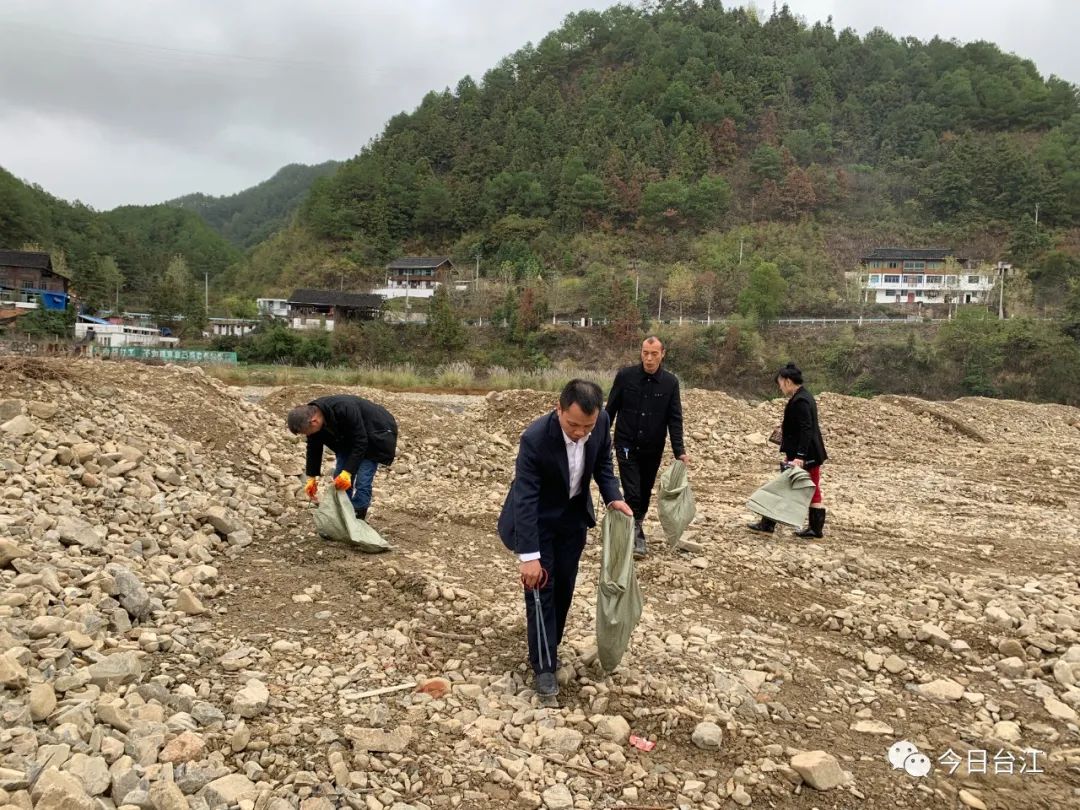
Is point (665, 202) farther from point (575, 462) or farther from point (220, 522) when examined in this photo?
point (575, 462)

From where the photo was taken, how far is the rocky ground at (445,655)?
8.24ft

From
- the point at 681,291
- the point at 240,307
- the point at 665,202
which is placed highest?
the point at 665,202

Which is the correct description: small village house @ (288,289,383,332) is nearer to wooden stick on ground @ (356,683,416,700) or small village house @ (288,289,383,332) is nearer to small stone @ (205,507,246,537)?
small stone @ (205,507,246,537)

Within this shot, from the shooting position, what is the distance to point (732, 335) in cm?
3903

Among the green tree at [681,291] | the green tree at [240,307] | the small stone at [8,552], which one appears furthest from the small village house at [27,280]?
the small stone at [8,552]

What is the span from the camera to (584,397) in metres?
2.75

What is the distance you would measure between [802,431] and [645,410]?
1.54 metres

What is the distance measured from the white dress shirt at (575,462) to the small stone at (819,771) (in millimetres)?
1320

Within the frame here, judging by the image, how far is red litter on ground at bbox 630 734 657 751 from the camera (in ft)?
9.28

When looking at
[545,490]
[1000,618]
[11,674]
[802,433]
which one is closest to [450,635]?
[545,490]

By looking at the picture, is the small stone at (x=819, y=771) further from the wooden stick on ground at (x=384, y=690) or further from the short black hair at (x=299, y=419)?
the short black hair at (x=299, y=419)

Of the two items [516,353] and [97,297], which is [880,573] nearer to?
[516,353]

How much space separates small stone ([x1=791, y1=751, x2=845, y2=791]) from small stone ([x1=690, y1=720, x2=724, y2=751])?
0.31 metres

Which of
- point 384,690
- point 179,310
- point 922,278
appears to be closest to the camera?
point 384,690
